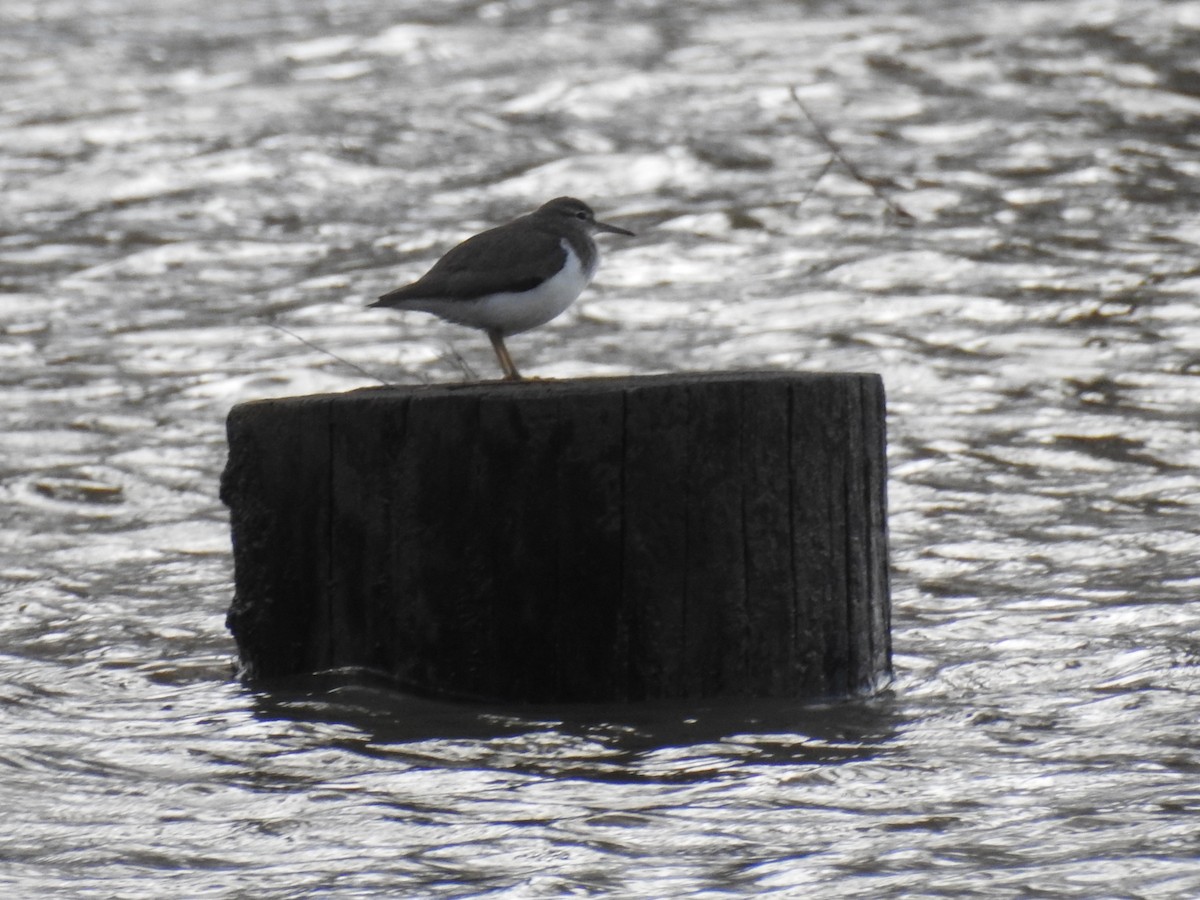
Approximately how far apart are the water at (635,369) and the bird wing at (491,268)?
1.30 metres

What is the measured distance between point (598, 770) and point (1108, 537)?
3.27 metres

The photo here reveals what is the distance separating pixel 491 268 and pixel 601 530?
129 centimetres

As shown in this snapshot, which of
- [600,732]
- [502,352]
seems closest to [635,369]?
[502,352]

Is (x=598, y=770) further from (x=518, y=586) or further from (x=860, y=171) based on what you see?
(x=860, y=171)

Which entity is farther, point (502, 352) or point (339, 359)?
point (339, 359)

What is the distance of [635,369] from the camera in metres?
9.66

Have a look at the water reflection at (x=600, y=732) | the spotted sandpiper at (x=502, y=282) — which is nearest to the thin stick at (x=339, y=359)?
the spotted sandpiper at (x=502, y=282)

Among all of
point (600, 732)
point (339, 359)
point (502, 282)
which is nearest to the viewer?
point (600, 732)

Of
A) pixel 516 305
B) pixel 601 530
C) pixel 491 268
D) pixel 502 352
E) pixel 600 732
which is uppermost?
pixel 491 268

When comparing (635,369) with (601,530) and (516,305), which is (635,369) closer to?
(516,305)

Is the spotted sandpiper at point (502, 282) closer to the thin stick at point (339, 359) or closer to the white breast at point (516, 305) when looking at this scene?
the white breast at point (516, 305)

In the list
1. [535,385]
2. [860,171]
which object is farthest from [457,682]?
[860,171]

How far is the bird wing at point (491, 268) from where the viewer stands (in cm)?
577

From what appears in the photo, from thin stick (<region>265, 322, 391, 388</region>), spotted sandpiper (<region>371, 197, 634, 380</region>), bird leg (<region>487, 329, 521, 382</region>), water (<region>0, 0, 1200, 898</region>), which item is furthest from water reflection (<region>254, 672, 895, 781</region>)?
thin stick (<region>265, 322, 391, 388</region>)
